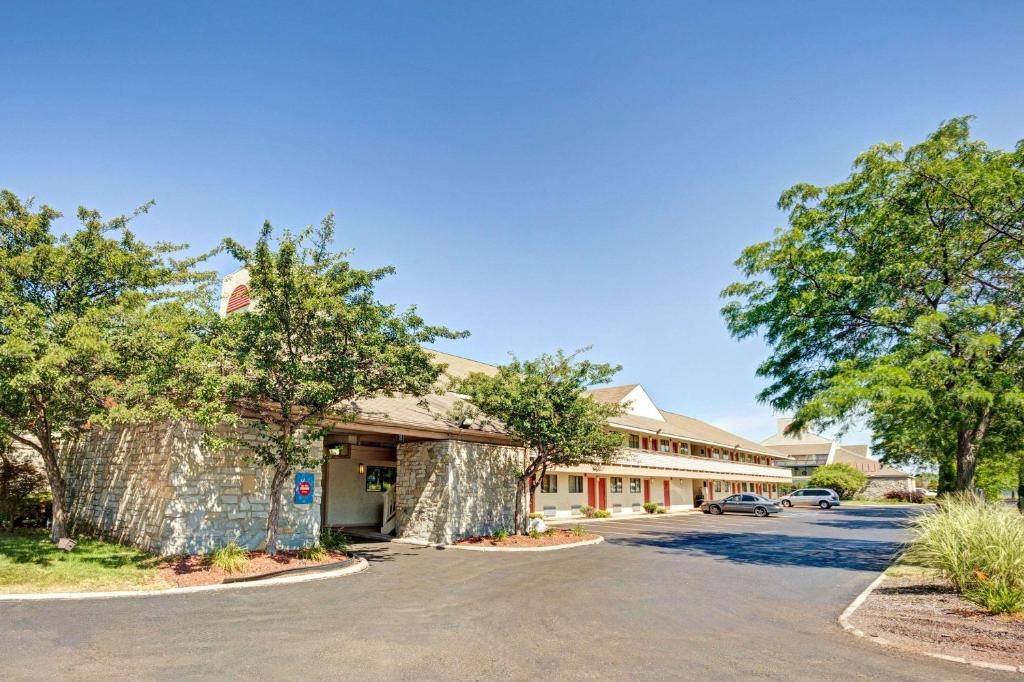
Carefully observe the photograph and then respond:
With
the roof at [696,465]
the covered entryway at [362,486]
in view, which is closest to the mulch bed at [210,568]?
the covered entryway at [362,486]

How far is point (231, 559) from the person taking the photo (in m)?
11.2

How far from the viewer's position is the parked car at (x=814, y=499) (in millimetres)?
47719

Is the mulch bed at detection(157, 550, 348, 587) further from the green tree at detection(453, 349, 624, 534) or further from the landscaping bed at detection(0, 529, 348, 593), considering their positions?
the green tree at detection(453, 349, 624, 534)

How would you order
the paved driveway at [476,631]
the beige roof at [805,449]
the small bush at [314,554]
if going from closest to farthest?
the paved driveway at [476,631], the small bush at [314,554], the beige roof at [805,449]

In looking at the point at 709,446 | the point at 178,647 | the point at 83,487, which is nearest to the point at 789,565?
the point at 178,647

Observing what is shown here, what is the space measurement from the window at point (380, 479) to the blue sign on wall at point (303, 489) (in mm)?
7722

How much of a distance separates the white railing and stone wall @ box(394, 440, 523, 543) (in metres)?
0.80

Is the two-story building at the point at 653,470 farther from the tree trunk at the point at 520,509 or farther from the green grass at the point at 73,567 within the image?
the green grass at the point at 73,567

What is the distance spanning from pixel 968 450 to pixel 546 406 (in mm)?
11551

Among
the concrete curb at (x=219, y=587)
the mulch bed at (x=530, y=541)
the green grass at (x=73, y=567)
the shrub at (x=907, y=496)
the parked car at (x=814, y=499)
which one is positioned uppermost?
the green grass at (x=73, y=567)

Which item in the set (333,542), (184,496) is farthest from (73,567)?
(333,542)

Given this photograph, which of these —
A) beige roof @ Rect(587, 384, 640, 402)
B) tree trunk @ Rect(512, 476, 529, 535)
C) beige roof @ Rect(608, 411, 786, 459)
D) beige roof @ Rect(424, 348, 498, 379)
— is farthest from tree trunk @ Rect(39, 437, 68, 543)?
beige roof @ Rect(587, 384, 640, 402)

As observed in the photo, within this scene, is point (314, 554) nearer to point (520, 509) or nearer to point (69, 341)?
point (69, 341)

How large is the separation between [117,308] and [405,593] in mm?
8865
